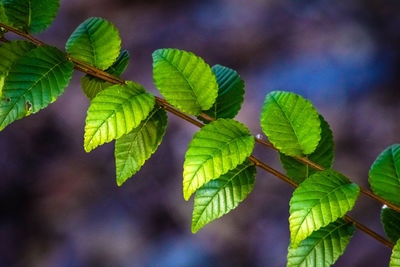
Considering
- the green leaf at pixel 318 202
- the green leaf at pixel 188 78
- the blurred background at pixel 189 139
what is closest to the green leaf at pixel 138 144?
the green leaf at pixel 188 78

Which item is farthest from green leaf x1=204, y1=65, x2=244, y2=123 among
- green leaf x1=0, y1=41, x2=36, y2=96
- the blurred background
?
the blurred background

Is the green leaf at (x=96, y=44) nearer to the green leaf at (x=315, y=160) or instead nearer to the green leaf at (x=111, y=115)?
the green leaf at (x=111, y=115)

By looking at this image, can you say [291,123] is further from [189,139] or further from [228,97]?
[189,139]

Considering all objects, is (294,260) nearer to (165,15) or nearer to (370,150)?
(370,150)

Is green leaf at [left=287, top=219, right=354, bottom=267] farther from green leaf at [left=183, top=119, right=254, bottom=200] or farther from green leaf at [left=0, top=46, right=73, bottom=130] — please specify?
green leaf at [left=0, top=46, right=73, bottom=130]

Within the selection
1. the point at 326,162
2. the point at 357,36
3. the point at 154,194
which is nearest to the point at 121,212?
the point at 154,194
